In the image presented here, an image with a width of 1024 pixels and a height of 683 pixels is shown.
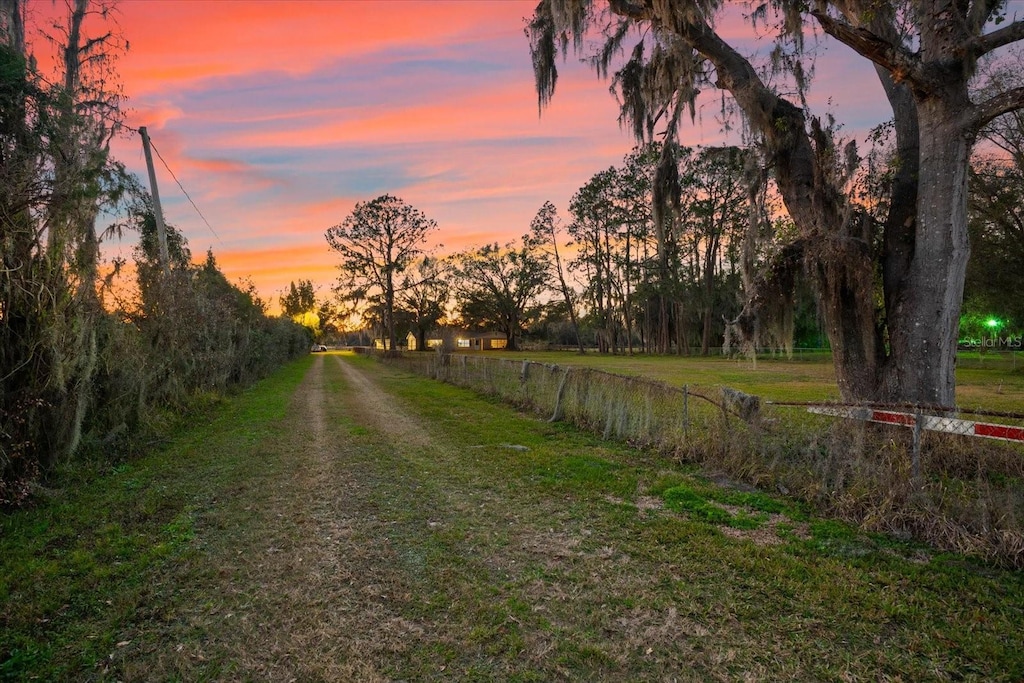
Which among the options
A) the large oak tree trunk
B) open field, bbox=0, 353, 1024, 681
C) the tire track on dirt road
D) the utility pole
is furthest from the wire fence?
the utility pole

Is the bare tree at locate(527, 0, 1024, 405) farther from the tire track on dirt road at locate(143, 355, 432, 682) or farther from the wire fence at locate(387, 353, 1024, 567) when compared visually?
the tire track on dirt road at locate(143, 355, 432, 682)

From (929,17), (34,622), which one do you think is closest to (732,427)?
(929,17)

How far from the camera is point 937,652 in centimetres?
278

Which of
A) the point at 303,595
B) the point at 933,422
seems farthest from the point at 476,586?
the point at 933,422

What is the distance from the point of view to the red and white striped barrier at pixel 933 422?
4367mm

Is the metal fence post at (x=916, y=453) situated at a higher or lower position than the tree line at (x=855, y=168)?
lower

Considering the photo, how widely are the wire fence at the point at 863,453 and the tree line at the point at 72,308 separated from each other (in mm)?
7694

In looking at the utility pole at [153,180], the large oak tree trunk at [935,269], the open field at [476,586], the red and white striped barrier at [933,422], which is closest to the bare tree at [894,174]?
the large oak tree trunk at [935,269]

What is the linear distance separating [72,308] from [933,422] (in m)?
9.90

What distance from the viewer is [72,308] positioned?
603cm

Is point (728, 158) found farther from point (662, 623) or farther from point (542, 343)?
point (542, 343)

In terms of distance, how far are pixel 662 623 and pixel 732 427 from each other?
3966 mm

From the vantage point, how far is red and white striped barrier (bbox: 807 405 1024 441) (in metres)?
4.37

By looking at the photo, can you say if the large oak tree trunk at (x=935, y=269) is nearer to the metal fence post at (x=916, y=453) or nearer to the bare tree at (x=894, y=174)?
the bare tree at (x=894, y=174)
